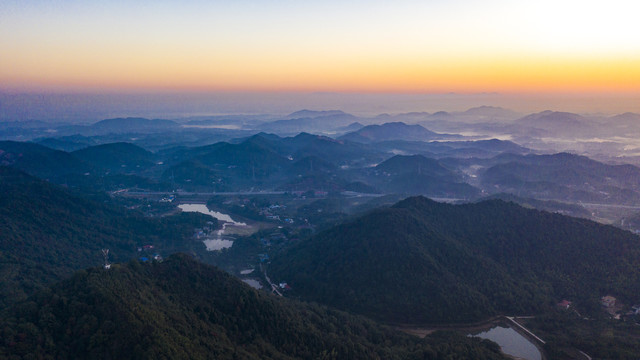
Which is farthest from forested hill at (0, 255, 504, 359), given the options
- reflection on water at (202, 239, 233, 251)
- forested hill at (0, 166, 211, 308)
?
reflection on water at (202, 239, 233, 251)

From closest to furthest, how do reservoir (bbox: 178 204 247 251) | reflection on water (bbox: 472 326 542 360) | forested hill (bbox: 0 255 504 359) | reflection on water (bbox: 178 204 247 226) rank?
forested hill (bbox: 0 255 504 359) → reflection on water (bbox: 472 326 542 360) → reservoir (bbox: 178 204 247 251) → reflection on water (bbox: 178 204 247 226)

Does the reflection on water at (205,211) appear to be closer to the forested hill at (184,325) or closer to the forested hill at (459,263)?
the forested hill at (459,263)

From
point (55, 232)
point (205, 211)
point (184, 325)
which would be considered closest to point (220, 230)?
point (205, 211)

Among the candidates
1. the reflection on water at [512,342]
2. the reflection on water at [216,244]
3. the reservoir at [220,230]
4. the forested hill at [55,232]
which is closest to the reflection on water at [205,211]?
the reservoir at [220,230]

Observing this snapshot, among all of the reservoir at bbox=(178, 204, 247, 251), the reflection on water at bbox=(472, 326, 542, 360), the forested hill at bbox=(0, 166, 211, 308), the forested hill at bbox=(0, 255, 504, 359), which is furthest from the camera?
the reservoir at bbox=(178, 204, 247, 251)

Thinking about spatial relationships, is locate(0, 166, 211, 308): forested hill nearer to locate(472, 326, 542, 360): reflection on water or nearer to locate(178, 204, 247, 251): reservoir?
locate(178, 204, 247, 251): reservoir

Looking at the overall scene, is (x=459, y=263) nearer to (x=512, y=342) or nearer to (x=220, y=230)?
(x=512, y=342)
